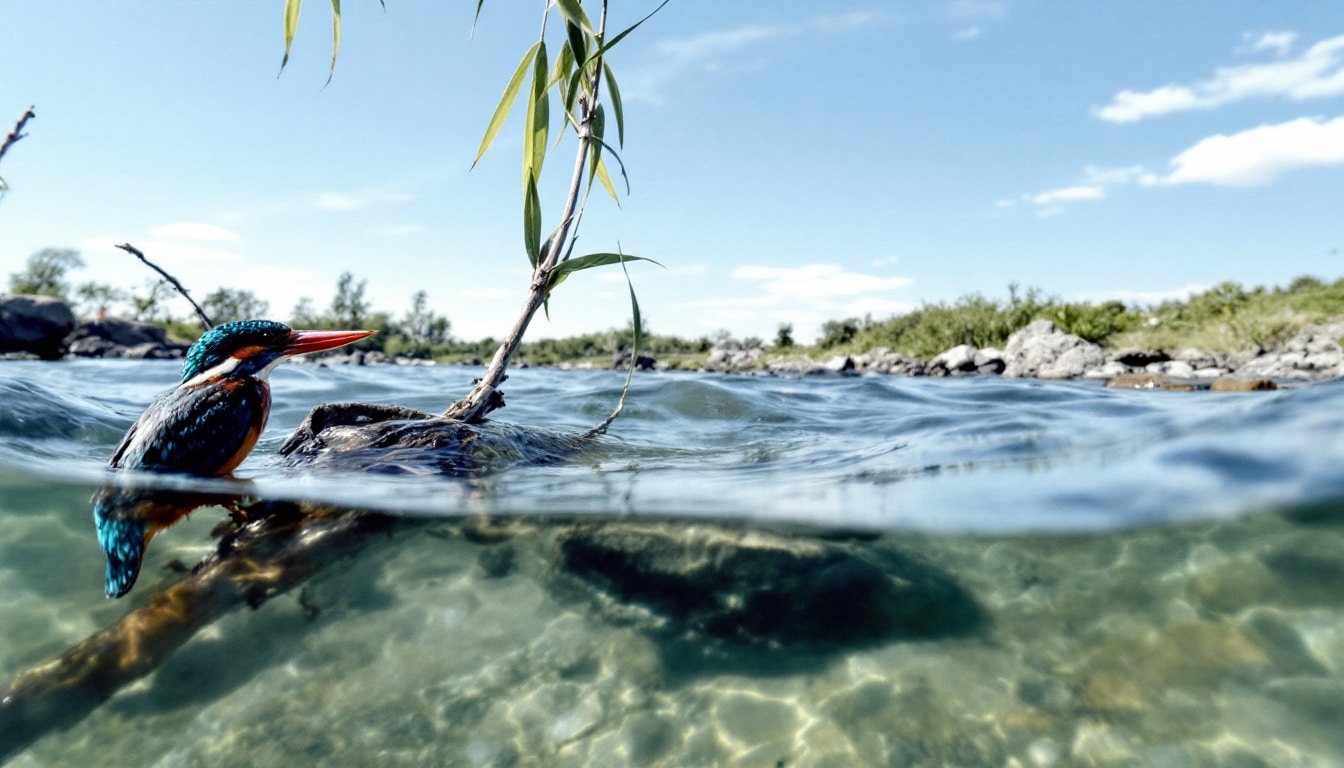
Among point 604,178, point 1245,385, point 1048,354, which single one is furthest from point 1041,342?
point 604,178

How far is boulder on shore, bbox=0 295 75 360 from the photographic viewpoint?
2445 centimetres

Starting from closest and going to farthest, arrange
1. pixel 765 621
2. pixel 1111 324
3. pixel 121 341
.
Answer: pixel 765 621, pixel 1111 324, pixel 121 341

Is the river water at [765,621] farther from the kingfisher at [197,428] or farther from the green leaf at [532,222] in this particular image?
the green leaf at [532,222]

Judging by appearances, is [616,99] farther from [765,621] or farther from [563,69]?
[765,621]

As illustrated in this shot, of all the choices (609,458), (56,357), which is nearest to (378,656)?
(609,458)

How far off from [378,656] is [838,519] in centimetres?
181

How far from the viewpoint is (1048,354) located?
62.6 ft

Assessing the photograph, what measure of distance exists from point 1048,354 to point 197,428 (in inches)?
802

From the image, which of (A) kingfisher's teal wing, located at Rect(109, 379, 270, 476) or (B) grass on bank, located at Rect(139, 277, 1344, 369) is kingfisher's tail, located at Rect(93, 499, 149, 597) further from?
(B) grass on bank, located at Rect(139, 277, 1344, 369)

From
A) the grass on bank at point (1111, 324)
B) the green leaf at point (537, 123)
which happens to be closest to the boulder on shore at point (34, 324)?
the grass on bank at point (1111, 324)

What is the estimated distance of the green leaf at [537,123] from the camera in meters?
3.35

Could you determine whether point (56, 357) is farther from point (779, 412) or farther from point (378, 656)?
point (378, 656)

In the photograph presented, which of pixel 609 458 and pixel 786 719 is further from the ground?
pixel 609 458

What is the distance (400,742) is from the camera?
7.29 feet
